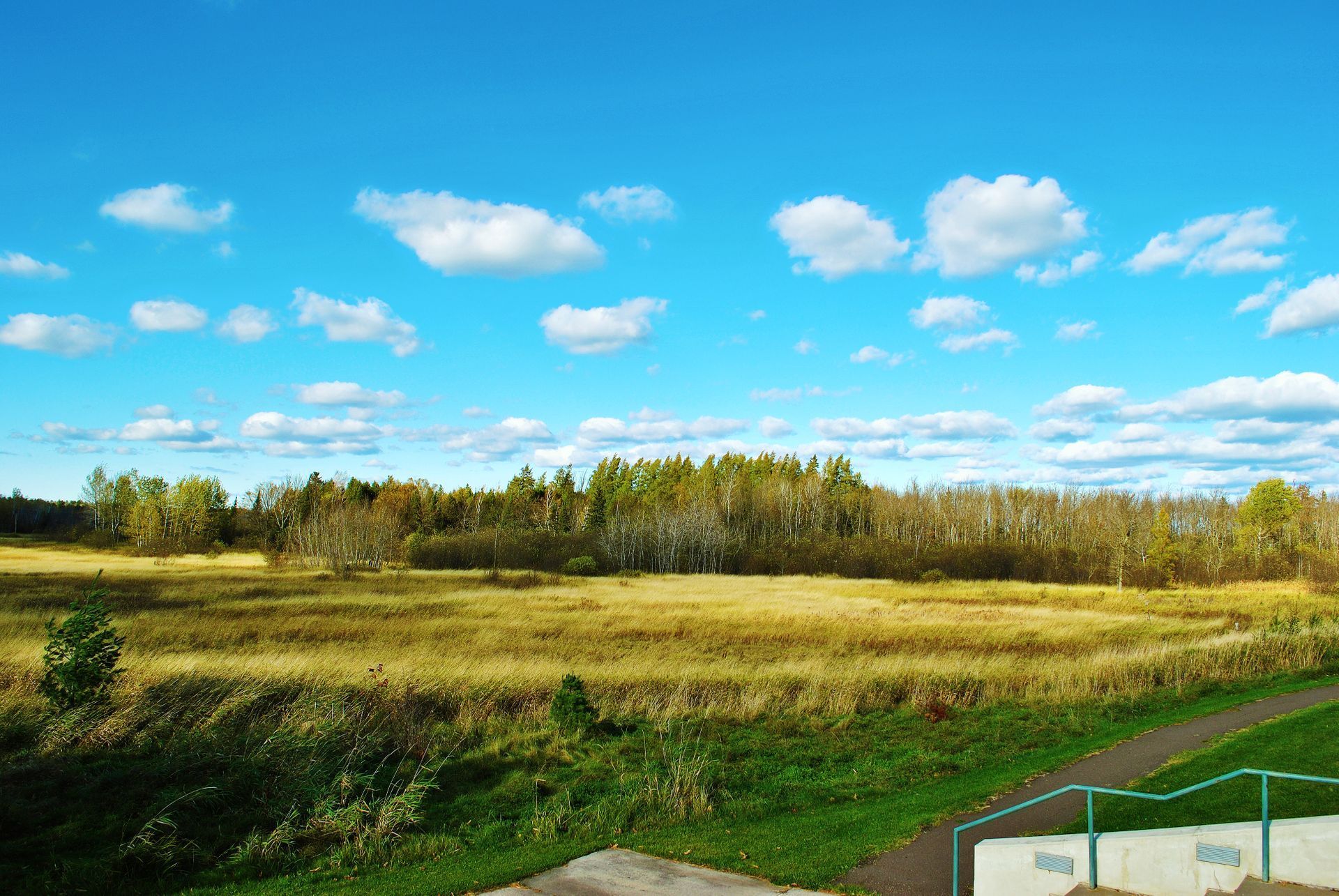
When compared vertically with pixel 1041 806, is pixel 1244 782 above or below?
above

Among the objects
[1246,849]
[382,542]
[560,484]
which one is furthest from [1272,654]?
[560,484]

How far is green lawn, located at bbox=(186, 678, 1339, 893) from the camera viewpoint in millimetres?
8992

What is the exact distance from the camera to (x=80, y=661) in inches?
515

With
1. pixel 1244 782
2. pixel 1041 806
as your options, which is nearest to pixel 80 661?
pixel 1041 806

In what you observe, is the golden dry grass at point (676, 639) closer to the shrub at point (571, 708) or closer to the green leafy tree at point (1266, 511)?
the shrub at point (571, 708)

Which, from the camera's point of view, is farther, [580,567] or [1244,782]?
[580,567]

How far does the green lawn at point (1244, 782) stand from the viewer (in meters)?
9.12

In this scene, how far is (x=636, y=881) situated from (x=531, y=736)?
6.80 meters

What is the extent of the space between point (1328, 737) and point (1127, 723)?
12.9ft

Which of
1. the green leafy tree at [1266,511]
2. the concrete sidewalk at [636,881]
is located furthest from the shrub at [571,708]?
the green leafy tree at [1266,511]

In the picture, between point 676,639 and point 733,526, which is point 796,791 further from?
point 733,526

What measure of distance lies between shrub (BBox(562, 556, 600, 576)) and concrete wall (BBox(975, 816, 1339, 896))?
59165 millimetres

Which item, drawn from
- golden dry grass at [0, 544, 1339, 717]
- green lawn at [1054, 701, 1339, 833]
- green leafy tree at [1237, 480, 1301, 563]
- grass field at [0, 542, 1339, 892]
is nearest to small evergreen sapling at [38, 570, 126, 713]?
grass field at [0, 542, 1339, 892]

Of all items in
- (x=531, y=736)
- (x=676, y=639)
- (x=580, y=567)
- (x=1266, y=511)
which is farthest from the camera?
(x=1266, y=511)
